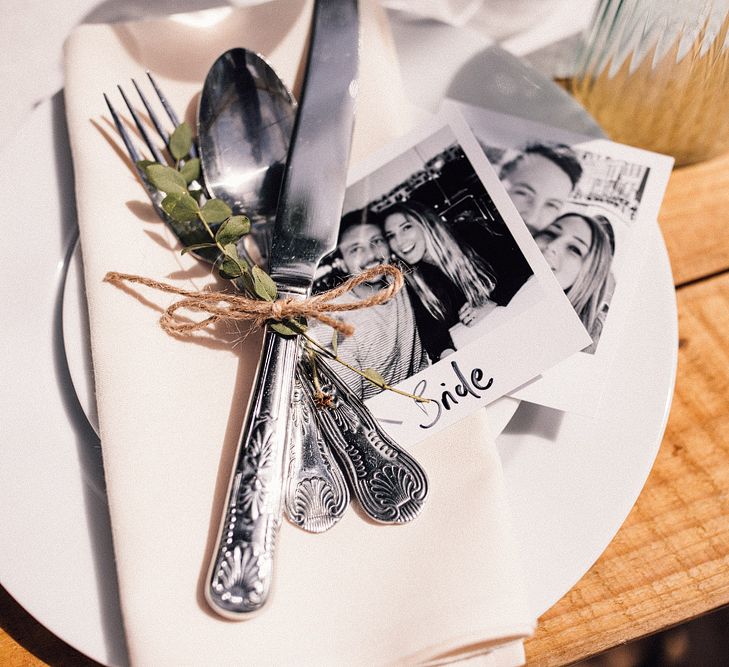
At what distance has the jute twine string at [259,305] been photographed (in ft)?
1.35

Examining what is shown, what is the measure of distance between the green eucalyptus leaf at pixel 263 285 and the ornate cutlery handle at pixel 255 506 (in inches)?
1.9

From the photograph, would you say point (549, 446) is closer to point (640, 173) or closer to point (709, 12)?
point (640, 173)

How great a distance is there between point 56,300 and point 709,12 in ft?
1.90

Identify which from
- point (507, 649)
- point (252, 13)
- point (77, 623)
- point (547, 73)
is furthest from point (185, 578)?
point (547, 73)

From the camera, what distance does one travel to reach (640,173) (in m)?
0.52

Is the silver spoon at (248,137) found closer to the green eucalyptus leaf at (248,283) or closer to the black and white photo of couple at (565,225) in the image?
the green eucalyptus leaf at (248,283)

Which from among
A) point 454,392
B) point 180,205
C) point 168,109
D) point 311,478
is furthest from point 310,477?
point 168,109

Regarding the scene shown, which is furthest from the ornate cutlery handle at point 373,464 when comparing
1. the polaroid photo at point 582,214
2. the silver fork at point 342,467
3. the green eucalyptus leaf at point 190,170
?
the green eucalyptus leaf at point 190,170

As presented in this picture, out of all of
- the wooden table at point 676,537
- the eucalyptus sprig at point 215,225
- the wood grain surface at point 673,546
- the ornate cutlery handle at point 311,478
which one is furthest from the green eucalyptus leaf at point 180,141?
the wood grain surface at point 673,546

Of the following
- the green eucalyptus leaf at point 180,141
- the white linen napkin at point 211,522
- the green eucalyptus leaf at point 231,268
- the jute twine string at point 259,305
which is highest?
the green eucalyptus leaf at point 180,141

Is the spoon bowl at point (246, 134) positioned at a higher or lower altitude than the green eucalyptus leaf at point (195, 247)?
higher

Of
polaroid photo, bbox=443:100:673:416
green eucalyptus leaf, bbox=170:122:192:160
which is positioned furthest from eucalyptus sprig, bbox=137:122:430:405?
polaroid photo, bbox=443:100:673:416

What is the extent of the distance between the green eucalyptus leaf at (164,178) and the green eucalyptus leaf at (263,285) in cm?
9

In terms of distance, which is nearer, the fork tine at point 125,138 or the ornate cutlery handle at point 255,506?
the ornate cutlery handle at point 255,506
